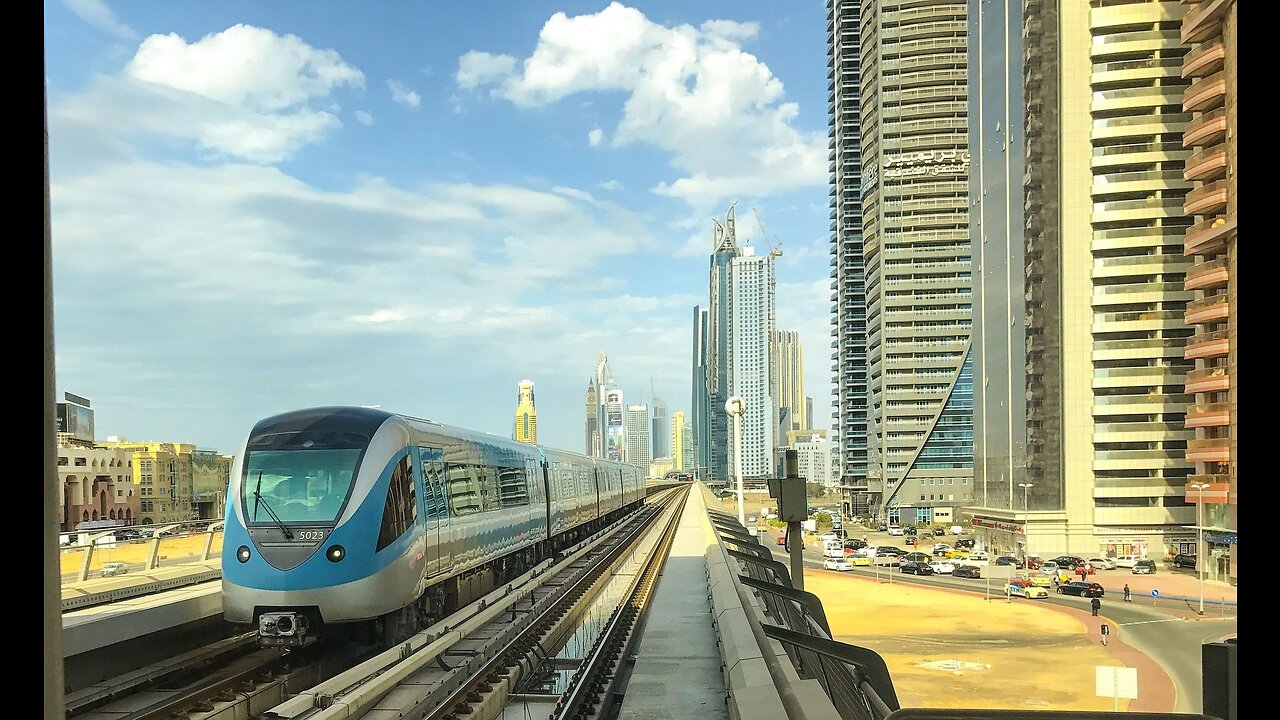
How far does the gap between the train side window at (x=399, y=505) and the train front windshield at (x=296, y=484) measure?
1.46ft

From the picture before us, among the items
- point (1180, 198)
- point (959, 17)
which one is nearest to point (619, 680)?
point (1180, 198)

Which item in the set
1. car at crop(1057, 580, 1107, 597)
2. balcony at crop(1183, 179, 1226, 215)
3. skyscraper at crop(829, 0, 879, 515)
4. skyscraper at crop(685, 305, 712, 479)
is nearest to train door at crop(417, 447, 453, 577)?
balcony at crop(1183, 179, 1226, 215)

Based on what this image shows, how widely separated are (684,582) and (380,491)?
6.95 m

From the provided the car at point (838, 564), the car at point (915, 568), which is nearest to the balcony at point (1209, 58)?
the car at point (915, 568)

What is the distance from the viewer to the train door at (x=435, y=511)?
9.89 metres

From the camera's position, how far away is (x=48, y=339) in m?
1.75

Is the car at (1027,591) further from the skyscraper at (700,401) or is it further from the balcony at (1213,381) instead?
the skyscraper at (700,401)

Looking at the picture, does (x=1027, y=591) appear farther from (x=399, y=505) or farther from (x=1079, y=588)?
(x=399, y=505)

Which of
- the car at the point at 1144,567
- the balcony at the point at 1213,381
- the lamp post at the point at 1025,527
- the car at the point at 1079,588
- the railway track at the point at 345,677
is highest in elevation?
the balcony at the point at 1213,381

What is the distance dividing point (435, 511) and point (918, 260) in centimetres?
10296

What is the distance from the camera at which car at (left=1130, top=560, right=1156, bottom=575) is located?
49.0 meters

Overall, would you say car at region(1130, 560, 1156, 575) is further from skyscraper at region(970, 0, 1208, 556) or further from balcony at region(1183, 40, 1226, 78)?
balcony at region(1183, 40, 1226, 78)

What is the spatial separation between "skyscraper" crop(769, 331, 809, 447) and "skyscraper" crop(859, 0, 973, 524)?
438 inches

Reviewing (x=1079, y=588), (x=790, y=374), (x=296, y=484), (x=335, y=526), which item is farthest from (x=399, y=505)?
(x=790, y=374)
